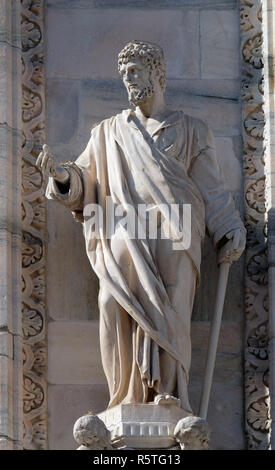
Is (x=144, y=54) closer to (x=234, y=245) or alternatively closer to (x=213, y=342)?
(x=234, y=245)

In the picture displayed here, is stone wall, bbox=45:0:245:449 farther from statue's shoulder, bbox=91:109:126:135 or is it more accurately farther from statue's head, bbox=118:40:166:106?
statue's head, bbox=118:40:166:106

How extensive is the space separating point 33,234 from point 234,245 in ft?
3.67

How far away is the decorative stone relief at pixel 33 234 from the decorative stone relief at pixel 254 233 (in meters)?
1.09

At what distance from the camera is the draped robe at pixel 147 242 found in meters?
15.7

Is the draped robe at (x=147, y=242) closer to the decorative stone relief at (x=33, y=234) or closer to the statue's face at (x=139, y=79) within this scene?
the statue's face at (x=139, y=79)

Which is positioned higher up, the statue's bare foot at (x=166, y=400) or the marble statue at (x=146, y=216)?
the marble statue at (x=146, y=216)

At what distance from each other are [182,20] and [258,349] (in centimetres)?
193

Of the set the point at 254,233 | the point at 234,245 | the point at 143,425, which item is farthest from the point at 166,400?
the point at 254,233

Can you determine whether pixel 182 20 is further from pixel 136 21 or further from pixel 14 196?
pixel 14 196

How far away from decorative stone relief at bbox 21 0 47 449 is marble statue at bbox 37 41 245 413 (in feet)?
1.11

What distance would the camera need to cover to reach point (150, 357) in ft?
51.5

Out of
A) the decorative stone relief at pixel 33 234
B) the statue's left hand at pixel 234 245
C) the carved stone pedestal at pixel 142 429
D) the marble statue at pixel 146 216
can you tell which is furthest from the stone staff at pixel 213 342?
the decorative stone relief at pixel 33 234

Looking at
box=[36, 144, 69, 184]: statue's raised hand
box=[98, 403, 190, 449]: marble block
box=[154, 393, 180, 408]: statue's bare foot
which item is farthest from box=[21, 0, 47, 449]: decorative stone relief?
box=[154, 393, 180, 408]: statue's bare foot
